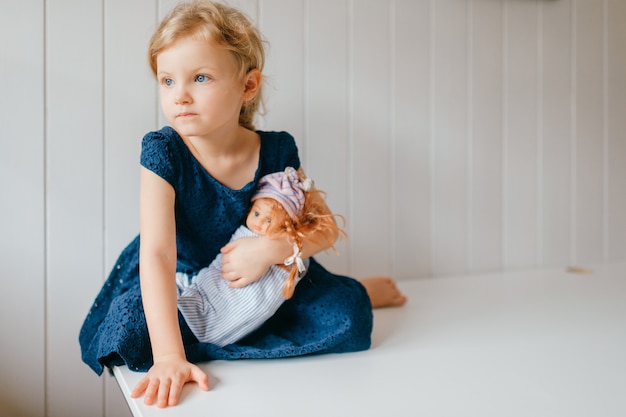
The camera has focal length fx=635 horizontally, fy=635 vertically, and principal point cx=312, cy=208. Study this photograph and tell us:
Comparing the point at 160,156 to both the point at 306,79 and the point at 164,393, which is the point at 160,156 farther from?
the point at 306,79

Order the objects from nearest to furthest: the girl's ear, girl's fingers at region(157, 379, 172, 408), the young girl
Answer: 1. girl's fingers at region(157, 379, 172, 408)
2. the young girl
3. the girl's ear

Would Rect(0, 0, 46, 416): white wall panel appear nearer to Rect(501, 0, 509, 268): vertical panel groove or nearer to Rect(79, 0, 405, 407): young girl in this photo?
Rect(79, 0, 405, 407): young girl

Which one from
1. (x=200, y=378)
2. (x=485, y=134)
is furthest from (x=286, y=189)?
(x=485, y=134)

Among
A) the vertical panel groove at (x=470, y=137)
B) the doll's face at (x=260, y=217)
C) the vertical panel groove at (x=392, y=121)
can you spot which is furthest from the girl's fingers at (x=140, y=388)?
the vertical panel groove at (x=470, y=137)

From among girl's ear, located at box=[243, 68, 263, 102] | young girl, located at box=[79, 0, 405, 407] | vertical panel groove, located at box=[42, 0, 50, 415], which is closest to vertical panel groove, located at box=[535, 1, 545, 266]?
young girl, located at box=[79, 0, 405, 407]

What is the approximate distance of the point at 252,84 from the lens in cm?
102

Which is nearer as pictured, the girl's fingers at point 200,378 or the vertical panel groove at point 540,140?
the girl's fingers at point 200,378

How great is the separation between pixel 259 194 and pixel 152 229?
0.63 feet

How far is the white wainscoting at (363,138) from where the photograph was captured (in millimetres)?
1120

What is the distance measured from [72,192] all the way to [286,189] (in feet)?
1.36

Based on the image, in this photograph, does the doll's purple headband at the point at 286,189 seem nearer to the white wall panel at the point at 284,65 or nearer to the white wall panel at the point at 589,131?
the white wall panel at the point at 284,65

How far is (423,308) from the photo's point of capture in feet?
4.08

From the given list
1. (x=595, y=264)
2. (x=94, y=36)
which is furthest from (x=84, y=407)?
(x=595, y=264)

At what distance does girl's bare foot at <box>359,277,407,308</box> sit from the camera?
126 cm
